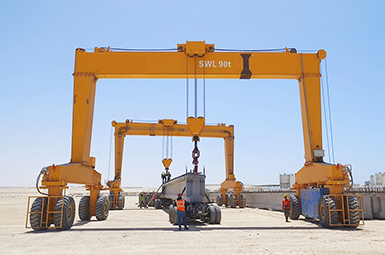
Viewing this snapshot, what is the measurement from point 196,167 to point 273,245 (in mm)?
5228

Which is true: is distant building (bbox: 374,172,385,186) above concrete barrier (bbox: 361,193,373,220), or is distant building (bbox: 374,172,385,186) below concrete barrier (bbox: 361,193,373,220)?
above

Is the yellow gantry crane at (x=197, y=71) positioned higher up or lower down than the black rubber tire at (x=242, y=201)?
higher up

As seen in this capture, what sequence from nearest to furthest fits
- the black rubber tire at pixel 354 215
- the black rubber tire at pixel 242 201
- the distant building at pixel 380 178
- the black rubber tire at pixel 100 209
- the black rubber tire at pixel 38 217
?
the black rubber tire at pixel 38 217 < the black rubber tire at pixel 354 215 < the black rubber tire at pixel 100 209 < the black rubber tire at pixel 242 201 < the distant building at pixel 380 178

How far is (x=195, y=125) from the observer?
1184cm

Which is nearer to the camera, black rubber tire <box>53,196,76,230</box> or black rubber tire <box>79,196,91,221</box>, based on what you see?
black rubber tire <box>53,196,76,230</box>

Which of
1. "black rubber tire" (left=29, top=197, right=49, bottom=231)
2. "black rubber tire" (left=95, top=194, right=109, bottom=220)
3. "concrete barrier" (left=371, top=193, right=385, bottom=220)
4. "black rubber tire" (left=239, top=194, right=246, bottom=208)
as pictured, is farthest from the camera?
"black rubber tire" (left=239, top=194, right=246, bottom=208)

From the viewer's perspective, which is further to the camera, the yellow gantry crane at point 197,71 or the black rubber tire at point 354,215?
the yellow gantry crane at point 197,71

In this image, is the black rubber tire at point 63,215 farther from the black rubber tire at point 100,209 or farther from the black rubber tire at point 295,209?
the black rubber tire at point 295,209

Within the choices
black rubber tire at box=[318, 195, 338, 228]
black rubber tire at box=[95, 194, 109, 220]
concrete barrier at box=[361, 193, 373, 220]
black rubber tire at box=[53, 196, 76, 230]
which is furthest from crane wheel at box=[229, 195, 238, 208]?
black rubber tire at box=[53, 196, 76, 230]

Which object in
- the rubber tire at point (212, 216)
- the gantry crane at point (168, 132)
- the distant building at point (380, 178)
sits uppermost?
the gantry crane at point (168, 132)

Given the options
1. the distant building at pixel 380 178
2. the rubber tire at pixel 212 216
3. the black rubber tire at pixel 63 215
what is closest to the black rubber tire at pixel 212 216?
the rubber tire at pixel 212 216

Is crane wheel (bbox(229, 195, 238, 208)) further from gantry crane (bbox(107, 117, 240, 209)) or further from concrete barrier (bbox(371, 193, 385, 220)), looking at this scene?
concrete barrier (bbox(371, 193, 385, 220))

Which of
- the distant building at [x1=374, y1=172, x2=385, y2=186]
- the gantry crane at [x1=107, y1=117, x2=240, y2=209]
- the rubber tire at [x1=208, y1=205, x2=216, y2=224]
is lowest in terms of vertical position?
the rubber tire at [x1=208, y1=205, x2=216, y2=224]

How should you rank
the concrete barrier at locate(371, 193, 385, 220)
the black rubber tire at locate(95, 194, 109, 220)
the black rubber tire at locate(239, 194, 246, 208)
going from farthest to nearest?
the black rubber tire at locate(239, 194, 246, 208), the concrete barrier at locate(371, 193, 385, 220), the black rubber tire at locate(95, 194, 109, 220)
